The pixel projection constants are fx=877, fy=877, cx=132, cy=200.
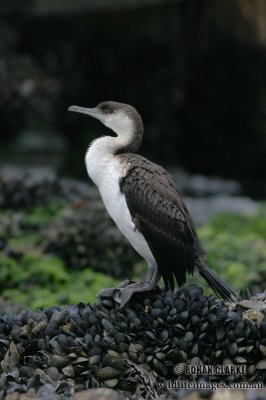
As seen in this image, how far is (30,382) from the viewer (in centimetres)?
426

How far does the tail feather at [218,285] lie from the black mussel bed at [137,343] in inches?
7.7

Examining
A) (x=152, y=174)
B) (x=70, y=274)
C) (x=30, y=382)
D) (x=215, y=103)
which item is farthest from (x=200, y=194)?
(x=30, y=382)

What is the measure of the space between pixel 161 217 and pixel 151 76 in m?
10.0

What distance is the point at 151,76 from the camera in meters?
14.9

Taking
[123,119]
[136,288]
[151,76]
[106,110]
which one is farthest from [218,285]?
[151,76]

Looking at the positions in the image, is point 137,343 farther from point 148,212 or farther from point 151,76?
point 151,76

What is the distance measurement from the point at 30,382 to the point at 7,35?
11.4 meters

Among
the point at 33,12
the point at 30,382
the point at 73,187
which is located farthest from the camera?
the point at 33,12

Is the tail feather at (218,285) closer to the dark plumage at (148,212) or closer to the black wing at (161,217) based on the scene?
the dark plumage at (148,212)

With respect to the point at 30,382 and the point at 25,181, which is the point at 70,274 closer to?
the point at 25,181

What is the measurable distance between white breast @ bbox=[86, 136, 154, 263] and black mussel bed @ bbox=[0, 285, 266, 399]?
1.44ft

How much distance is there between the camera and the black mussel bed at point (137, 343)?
462cm

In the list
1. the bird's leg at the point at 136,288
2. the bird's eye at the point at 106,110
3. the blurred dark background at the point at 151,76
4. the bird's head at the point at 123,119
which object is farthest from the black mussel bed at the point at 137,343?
the blurred dark background at the point at 151,76

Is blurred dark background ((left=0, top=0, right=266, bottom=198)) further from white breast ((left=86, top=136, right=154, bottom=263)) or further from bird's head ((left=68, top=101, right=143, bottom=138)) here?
white breast ((left=86, top=136, right=154, bottom=263))
